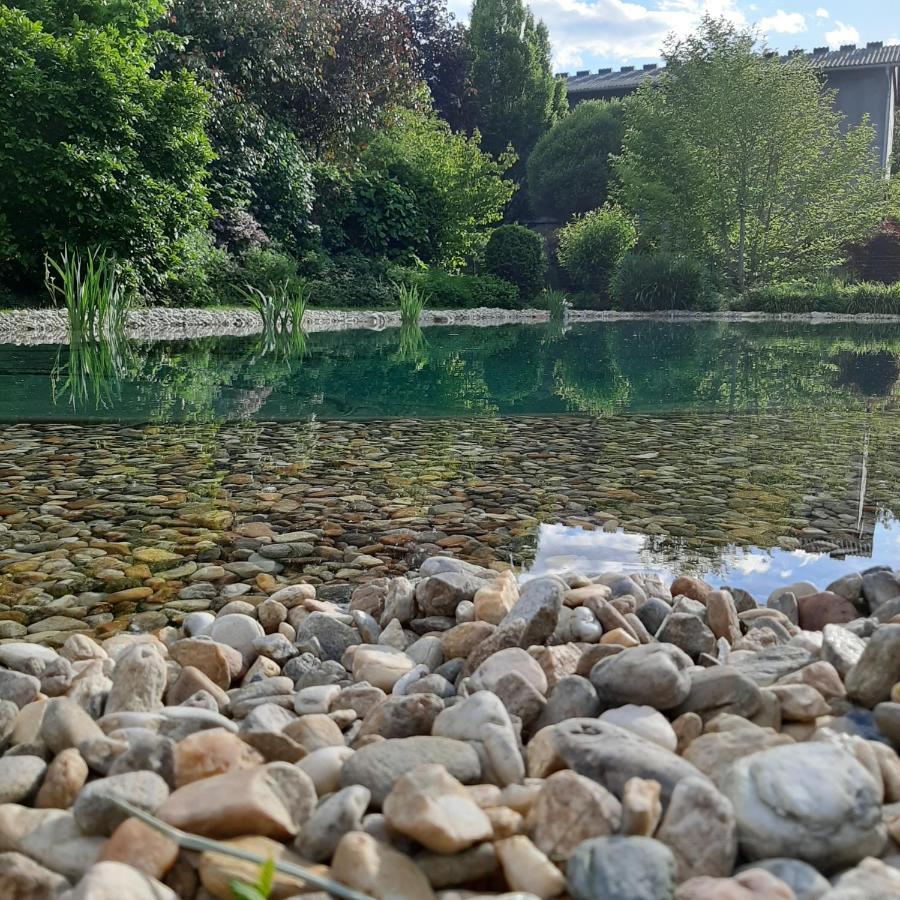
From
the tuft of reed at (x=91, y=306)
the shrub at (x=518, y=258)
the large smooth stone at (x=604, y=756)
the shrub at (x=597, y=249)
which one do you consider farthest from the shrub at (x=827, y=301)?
the large smooth stone at (x=604, y=756)

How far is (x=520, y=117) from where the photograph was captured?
30.7m

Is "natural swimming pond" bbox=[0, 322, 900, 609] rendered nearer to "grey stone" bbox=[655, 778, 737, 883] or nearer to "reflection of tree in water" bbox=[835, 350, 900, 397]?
"reflection of tree in water" bbox=[835, 350, 900, 397]

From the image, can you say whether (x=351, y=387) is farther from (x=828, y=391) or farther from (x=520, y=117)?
(x=520, y=117)

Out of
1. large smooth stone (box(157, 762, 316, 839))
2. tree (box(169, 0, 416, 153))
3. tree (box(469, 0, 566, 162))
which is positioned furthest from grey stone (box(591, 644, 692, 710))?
tree (box(469, 0, 566, 162))

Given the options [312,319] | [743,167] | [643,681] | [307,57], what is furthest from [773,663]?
[743,167]

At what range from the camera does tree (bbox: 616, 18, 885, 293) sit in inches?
805

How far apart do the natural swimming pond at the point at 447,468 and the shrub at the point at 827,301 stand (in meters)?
14.5

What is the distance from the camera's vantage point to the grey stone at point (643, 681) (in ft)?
4.24

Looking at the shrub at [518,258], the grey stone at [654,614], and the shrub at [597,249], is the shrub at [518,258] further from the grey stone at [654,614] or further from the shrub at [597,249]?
the grey stone at [654,614]

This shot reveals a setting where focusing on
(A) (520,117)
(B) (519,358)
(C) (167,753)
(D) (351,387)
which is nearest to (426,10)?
(A) (520,117)

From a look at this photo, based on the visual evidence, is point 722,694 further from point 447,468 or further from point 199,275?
point 199,275

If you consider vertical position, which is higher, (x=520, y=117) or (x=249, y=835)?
(x=520, y=117)

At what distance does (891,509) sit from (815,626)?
1.21 metres

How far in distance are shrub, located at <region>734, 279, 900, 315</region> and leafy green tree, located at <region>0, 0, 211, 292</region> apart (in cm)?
1391
